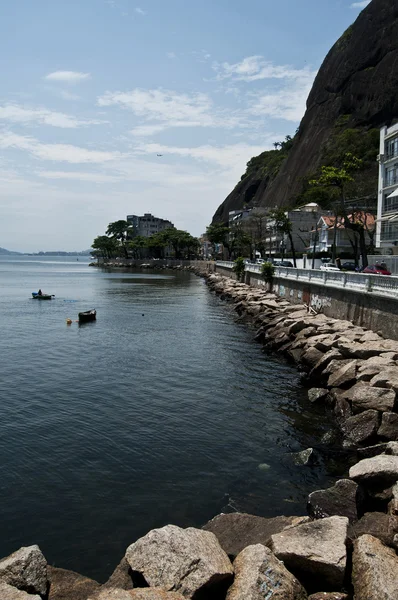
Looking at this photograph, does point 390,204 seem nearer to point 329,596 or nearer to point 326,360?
point 326,360

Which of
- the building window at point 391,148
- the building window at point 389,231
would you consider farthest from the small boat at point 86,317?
the building window at point 391,148

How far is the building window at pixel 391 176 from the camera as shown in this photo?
48.0 metres

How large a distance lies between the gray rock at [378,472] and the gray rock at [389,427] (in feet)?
8.92

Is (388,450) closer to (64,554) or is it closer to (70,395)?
(64,554)

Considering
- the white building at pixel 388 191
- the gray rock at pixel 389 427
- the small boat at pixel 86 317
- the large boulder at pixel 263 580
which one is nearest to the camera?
the large boulder at pixel 263 580

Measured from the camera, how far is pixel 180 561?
607 cm

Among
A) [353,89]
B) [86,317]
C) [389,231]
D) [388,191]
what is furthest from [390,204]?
[353,89]

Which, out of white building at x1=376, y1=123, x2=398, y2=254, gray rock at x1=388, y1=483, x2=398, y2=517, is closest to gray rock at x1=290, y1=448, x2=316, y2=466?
gray rock at x1=388, y1=483, x2=398, y2=517

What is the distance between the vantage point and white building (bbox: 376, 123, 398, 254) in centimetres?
4747

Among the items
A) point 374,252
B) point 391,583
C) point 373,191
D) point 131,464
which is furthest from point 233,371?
point 373,191

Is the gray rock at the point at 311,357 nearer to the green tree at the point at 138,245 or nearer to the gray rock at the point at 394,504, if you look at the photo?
the gray rock at the point at 394,504

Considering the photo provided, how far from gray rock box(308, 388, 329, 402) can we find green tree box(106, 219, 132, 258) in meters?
161

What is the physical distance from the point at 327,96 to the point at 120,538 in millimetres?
103841

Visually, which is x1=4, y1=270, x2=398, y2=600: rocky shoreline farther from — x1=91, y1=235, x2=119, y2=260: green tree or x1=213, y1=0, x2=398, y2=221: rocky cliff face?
x1=91, y1=235, x2=119, y2=260: green tree
